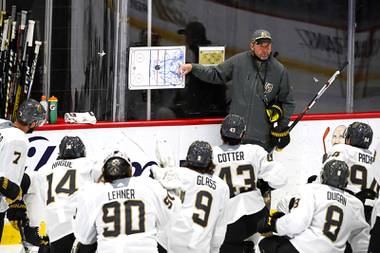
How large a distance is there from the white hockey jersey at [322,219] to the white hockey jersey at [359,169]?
0.58m

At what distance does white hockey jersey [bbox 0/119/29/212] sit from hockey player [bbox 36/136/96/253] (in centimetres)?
23

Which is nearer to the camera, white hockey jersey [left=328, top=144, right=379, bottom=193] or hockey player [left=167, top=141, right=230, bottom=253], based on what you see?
Answer: hockey player [left=167, top=141, right=230, bottom=253]

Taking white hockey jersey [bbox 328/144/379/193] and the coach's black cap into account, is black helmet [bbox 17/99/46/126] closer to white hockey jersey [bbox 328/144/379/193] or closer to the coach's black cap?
the coach's black cap

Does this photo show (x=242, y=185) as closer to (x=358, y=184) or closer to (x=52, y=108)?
(x=358, y=184)

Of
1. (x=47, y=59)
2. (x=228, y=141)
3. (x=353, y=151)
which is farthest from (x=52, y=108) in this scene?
(x=353, y=151)

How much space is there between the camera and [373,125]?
799cm

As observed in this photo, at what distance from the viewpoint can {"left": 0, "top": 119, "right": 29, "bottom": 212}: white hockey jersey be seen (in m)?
6.77

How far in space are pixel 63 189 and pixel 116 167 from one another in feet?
3.58

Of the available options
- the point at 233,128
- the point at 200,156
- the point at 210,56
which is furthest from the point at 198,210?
the point at 210,56

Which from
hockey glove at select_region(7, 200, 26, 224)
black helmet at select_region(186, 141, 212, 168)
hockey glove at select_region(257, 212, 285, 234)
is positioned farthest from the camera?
hockey glove at select_region(7, 200, 26, 224)

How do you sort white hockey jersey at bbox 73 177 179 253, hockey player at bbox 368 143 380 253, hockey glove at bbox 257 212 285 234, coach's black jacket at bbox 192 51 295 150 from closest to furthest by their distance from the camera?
white hockey jersey at bbox 73 177 179 253 → hockey player at bbox 368 143 380 253 → hockey glove at bbox 257 212 285 234 → coach's black jacket at bbox 192 51 295 150

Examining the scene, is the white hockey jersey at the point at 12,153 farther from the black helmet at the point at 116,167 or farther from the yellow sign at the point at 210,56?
the yellow sign at the point at 210,56

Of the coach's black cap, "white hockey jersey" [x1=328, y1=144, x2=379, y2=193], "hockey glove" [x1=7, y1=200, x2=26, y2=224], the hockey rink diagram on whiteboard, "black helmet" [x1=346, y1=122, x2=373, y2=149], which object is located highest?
the coach's black cap

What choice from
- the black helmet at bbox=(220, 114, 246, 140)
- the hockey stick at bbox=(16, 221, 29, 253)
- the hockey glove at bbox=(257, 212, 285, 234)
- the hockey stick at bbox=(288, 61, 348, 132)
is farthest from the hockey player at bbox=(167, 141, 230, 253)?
the hockey stick at bbox=(288, 61, 348, 132)
